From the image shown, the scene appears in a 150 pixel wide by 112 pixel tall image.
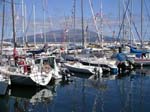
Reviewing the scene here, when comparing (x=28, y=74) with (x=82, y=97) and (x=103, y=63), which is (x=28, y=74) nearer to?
(x=82, y=97)

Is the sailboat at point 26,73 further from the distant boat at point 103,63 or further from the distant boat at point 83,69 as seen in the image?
the distant boat at point 103,63

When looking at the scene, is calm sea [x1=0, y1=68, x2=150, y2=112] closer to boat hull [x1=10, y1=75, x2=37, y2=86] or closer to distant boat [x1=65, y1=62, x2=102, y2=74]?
boat hull [x1=10, y1=75, x2=37, y2=86]

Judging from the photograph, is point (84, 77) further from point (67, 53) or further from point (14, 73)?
point (67, 53)

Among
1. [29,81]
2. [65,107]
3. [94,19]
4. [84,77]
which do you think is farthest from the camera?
[94,19]

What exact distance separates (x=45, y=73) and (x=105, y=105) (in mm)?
9168

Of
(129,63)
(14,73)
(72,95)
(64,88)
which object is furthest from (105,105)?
(129,63)

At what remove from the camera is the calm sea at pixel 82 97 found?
76.1 ft

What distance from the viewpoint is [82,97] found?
2675cm

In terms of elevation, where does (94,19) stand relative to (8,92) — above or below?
above

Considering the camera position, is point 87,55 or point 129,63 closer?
point 129,63

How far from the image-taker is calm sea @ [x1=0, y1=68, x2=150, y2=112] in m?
23.2

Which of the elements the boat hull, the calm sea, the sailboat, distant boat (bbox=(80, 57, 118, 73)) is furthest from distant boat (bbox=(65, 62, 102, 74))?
the boat hull

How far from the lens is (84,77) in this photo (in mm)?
38781

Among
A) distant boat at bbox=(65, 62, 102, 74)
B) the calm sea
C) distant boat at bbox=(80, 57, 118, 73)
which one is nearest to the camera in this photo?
the calm sea
